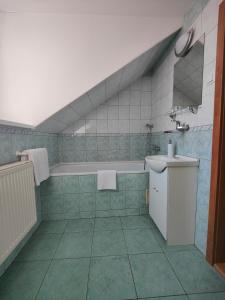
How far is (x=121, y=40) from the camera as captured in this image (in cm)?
178

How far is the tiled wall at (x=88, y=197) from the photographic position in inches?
78.7

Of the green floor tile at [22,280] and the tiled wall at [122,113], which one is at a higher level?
the tiled wall at [122,113]

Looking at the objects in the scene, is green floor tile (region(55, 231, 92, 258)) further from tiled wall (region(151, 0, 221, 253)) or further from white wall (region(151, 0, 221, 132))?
white wall (region(151, 0, 221, 132))

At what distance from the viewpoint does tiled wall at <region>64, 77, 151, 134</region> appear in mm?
2924

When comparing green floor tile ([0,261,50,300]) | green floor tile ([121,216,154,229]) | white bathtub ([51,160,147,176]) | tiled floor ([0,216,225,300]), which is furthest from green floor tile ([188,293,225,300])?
white bathtub ([51,160,147,176])

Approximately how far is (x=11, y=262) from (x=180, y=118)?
2.12 meters

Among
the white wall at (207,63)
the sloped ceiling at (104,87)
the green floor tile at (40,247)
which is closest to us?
the white wall at (207,63)

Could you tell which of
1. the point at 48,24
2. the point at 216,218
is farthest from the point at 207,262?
the point at 48,24

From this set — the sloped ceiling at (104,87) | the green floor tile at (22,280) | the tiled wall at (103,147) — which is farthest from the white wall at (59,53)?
the green floor tile at (22,280)

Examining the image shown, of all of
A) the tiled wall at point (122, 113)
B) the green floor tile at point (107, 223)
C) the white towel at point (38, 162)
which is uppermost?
the tiled wall at point (122, 113)

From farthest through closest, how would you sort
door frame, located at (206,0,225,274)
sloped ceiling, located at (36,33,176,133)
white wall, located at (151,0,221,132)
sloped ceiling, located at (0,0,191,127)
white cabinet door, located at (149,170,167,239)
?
sloped ceiling, located at (36,33,176,133) < sloped ceiling, located at (0,0,191,127) < white cabinet door, located at (149,170,167,239) < white wall, located at (151,0,221,132) < door frame, located at (206,0,225,274)

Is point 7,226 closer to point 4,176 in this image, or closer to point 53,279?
point 4,176

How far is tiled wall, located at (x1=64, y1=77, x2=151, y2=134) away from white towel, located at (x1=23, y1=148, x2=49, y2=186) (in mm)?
1201

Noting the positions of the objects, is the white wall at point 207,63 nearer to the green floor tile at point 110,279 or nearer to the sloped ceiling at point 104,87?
the sloped ceiling at point 104,87
